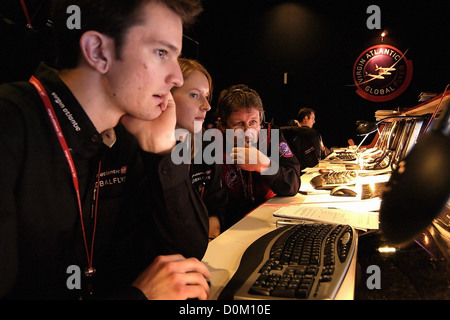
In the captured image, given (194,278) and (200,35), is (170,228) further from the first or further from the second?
(200,35)

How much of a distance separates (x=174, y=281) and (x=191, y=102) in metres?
0.94

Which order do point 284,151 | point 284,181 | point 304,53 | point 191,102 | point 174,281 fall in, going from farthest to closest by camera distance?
point 304,53
point 284,151
point 284,181
point 191,102
point 174,281

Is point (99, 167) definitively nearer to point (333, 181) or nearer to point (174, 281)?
point (174, 281)

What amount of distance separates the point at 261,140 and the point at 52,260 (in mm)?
1458

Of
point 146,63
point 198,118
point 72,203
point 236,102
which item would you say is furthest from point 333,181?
point 72,203

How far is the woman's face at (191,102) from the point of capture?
56.2 inches

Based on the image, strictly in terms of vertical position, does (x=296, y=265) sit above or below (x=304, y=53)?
below

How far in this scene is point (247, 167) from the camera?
1.62m

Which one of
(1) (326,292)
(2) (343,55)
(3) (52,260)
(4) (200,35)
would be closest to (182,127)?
(3) (52,260)

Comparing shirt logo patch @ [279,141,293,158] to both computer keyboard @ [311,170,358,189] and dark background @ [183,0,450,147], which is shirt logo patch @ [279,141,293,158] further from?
dark background @ [183,0,450,147]

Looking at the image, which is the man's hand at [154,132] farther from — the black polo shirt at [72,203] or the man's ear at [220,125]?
the man's ear at [220,125]

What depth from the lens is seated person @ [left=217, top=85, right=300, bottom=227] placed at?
1681 millimetres

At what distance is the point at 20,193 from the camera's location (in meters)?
0.65

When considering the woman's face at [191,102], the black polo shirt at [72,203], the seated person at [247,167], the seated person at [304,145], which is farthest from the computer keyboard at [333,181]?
the seated person at [304,145]
